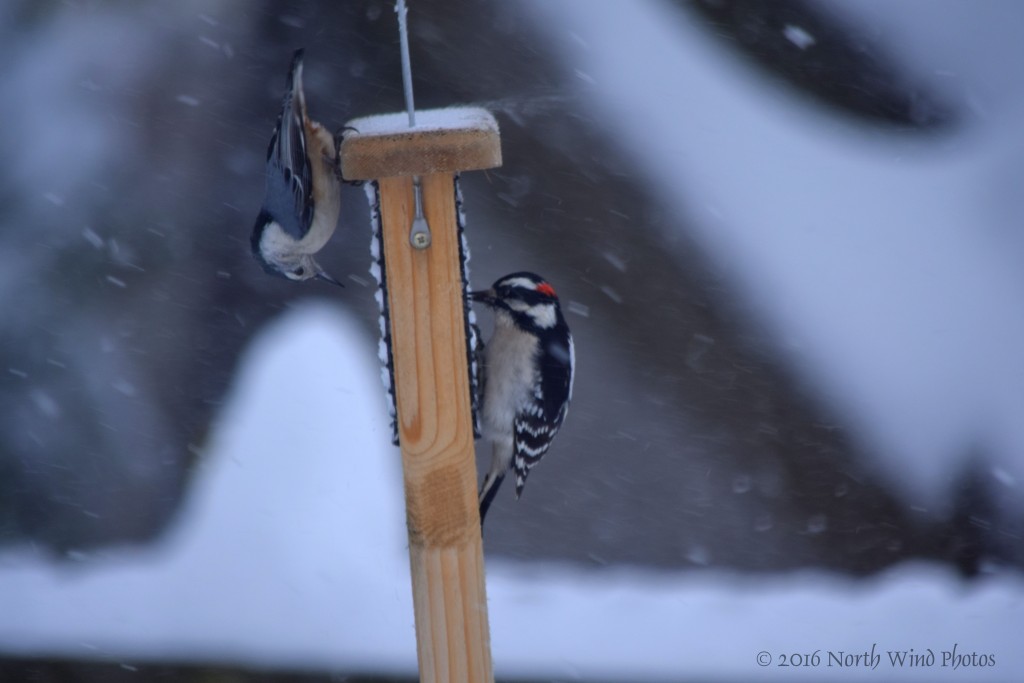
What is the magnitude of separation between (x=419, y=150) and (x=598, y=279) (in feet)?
4.96

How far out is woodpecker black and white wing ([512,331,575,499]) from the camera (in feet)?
6.73

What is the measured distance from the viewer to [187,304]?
2812 millimetres

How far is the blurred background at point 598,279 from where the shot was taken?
8.42ft

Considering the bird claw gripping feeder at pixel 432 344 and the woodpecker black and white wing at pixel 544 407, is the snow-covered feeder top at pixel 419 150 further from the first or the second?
the woodpecker black and white wing at pixel 544 407

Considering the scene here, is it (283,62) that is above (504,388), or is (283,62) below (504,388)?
above

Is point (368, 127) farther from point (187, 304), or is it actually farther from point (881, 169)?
point (881, 169)

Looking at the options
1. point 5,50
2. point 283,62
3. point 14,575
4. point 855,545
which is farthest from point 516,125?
point 14,575

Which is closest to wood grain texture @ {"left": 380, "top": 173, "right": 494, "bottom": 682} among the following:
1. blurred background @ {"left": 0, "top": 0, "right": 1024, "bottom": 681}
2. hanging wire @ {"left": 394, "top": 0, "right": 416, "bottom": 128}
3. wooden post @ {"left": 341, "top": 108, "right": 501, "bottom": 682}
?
wooden post @ {"left": 341, "top": 108, "right": 501, "bottom": 682}

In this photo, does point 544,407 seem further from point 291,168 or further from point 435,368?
point 291,168

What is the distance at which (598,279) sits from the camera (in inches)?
108

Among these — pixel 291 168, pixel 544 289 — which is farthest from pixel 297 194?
pixel 544 289

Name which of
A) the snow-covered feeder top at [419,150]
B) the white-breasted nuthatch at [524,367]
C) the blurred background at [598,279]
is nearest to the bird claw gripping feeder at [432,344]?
the snow-covered feeder top at [419,150]

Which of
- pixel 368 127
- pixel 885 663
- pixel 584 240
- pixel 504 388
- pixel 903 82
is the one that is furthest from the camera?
pixel 885 663

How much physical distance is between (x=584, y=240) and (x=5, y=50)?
196 cm
